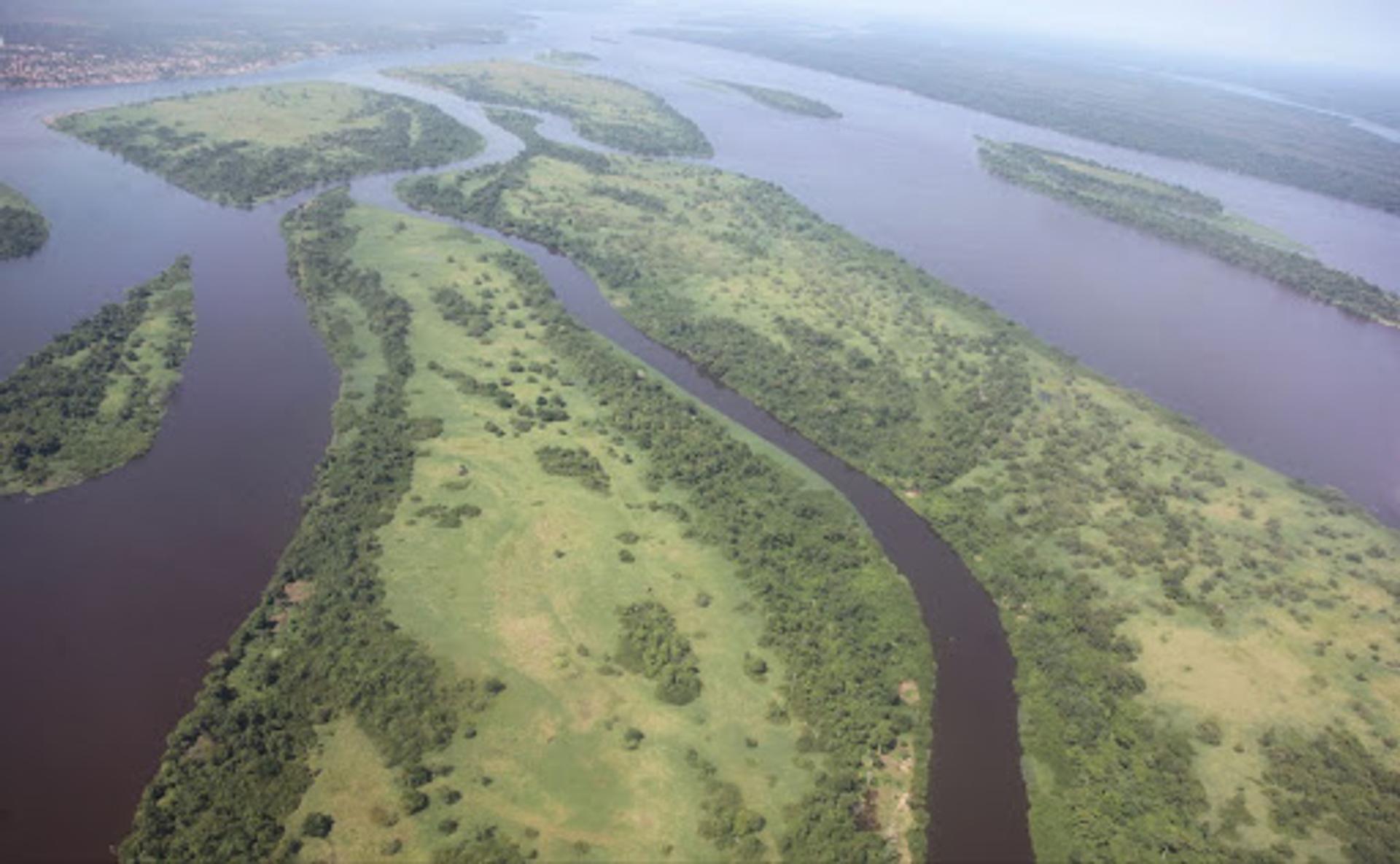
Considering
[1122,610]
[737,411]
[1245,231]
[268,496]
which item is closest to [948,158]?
[1245,231]

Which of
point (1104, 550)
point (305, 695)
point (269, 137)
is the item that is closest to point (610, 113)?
point (269, 137)

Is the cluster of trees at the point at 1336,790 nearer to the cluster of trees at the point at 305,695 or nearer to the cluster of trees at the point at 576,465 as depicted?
the cluster of trees at the point at 305,695

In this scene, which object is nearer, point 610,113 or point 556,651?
point 556,651

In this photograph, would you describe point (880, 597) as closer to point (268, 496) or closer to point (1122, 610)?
point (1122, 610)

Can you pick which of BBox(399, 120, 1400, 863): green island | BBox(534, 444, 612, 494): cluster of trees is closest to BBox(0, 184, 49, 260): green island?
BBox(399, 120, 1400, 863): green island

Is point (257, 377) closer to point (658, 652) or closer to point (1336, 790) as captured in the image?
point (658, 652)

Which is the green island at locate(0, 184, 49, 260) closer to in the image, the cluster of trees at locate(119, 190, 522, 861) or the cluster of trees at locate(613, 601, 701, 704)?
the cluster of trees at locate(119, 190, 522, 861)
